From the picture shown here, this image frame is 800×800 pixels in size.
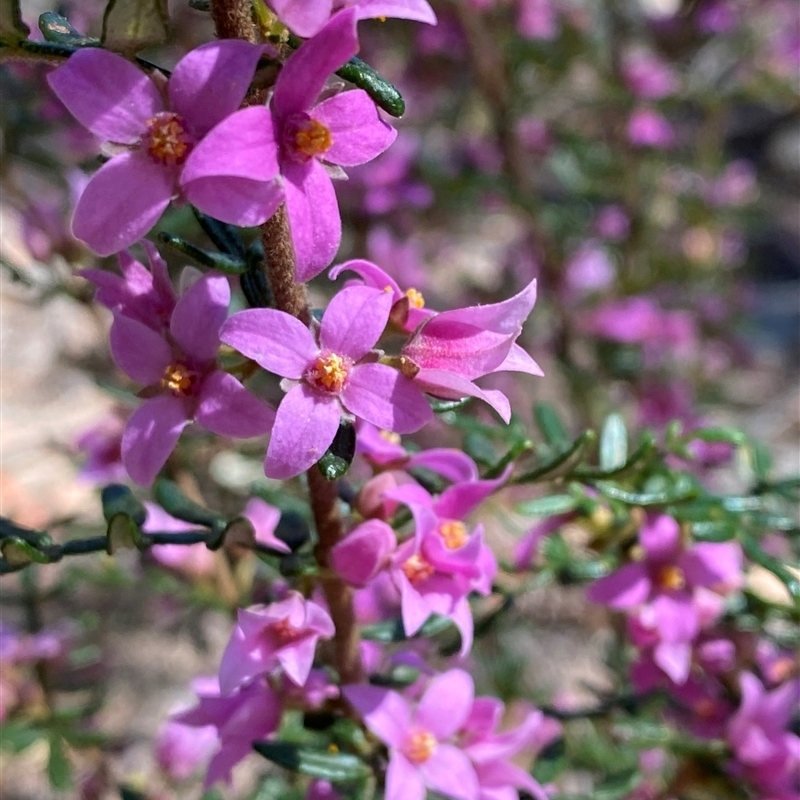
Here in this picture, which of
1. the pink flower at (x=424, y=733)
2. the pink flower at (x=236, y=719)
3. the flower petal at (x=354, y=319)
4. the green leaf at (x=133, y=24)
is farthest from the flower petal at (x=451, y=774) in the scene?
the green leaf at (x=133, y=24)

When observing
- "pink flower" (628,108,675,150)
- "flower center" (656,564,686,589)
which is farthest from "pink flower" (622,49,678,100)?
"flower center" (656,564,686,589)

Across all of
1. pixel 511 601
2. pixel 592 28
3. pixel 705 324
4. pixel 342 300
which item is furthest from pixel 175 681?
pixel 592 28

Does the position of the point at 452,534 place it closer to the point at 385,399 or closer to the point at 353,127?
the point at 385,399

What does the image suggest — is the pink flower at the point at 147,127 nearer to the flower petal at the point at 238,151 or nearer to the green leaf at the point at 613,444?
the flower petal at the point at 238,151

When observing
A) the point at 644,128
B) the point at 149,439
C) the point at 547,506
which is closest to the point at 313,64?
the point at 149,439

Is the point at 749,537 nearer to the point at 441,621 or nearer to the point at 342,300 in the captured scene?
the point at 441,621

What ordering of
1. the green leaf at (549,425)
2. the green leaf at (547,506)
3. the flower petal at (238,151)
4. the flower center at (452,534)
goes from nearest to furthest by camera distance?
1. the flower petal at (238,151)
2. the flower center at (452,534)
3. the green leaf at (547,506)
4. the green leaf at (549,425)
